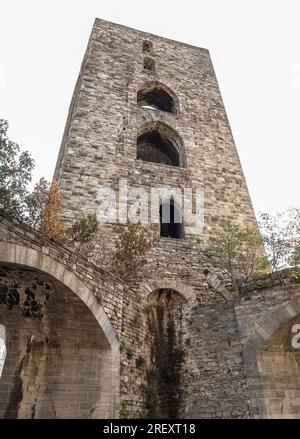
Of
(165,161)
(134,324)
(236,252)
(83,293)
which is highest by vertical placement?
(165,161)

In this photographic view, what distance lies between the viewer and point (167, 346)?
9258mm

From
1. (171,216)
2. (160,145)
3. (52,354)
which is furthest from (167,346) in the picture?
(160,145)

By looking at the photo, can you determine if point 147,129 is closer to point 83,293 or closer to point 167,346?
point 167,346

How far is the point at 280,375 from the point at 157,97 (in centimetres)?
1331

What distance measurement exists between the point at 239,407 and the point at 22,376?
4568mm

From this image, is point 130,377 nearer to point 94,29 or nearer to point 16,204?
point 16,204

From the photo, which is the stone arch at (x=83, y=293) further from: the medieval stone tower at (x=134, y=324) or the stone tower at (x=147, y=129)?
the stone tower at (x=147, y=129)

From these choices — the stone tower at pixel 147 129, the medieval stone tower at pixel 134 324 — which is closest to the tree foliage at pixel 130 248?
the medieval stone tower at pixel 134 324

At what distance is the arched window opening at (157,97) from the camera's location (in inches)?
656

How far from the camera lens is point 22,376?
23.9 feet

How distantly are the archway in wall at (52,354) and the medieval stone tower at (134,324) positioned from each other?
0.07 ft

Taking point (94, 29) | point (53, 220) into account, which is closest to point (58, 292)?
point (53, 220)

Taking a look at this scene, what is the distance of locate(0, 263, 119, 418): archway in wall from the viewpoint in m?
7.13

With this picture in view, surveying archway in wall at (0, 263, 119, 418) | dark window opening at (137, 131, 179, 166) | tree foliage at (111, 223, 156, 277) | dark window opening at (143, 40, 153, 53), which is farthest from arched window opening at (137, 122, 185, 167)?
archway in wall at (0, 263, 119, 418)
